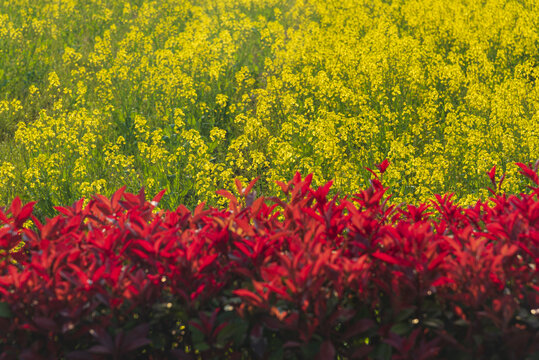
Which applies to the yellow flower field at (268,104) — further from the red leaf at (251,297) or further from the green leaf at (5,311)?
the red leaf at (251,297)

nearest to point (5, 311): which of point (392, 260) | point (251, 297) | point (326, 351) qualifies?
point (251, 297)

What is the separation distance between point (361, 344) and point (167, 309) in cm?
73

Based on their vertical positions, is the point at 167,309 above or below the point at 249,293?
below

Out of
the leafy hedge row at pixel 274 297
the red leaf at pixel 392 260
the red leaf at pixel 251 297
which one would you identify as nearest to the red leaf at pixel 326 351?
the leafy hedge row at pixel 274 297

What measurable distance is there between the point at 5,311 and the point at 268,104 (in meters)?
5.05

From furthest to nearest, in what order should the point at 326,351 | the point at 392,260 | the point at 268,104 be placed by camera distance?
the point at 268,104 → the point at 392,260 → the point at 326,351

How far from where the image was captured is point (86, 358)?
193cm

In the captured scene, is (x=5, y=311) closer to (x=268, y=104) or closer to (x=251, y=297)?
(x=251, y=297)

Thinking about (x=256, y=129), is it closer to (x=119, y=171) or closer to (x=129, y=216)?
(x=119, y=171)

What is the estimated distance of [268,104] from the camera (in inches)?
265

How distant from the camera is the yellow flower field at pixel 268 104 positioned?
212 inches

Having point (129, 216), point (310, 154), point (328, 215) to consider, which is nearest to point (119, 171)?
point (310, 154)

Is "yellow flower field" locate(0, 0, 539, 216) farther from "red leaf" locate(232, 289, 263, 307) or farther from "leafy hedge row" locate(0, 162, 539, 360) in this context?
"red leaf" locate(232, 289, 263, 307)

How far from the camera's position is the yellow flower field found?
17.7 ft
